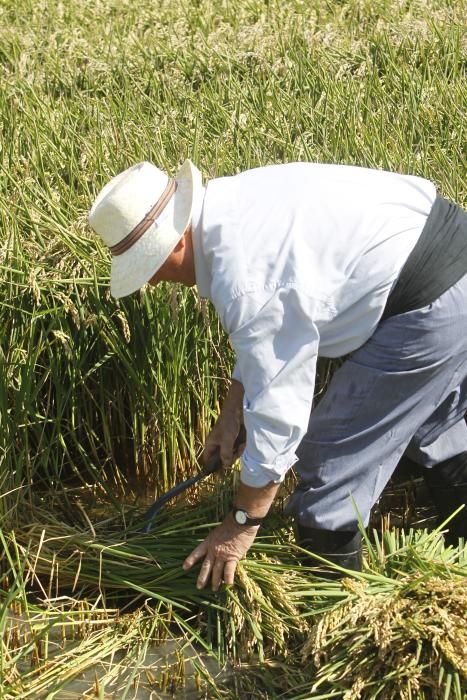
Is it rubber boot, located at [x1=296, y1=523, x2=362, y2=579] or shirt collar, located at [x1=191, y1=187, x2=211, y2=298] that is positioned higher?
shirt collar, located at [x1=191, y1=187, x2=211, y2=298]

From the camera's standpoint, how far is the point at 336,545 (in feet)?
8.66

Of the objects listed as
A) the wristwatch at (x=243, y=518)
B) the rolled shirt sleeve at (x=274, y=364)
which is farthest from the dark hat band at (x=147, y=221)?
the wristwatch at (x=243, y=518)

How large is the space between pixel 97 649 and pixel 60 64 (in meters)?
2.95

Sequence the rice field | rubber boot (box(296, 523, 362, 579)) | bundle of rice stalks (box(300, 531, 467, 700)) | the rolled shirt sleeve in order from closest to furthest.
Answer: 1. the rolled shirt sleeve
2. bundle of rice stalks (box(300, 531, 467, 700))
3. the rice field
4. rubber boot (box(296, 523, 362, 579))

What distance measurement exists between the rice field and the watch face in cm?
30

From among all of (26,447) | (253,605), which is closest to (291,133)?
(26,447)

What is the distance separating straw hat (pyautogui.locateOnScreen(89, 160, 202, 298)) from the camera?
223cm

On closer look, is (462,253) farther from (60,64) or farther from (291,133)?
(60,64)

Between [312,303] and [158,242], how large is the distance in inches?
13.6

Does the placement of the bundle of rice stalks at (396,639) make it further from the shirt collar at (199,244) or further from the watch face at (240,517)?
the shirt collar at (199,244)

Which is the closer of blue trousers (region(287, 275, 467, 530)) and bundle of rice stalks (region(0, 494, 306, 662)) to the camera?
blue trousers (region(287, 275, 467, 530))

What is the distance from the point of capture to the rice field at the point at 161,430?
252cm

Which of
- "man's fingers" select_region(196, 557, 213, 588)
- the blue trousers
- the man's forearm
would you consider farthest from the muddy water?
the man's forearm

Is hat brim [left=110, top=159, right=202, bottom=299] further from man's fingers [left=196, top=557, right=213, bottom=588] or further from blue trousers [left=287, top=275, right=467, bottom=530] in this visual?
man's fingers [left=196, top=557, right=213, bottom=588]
